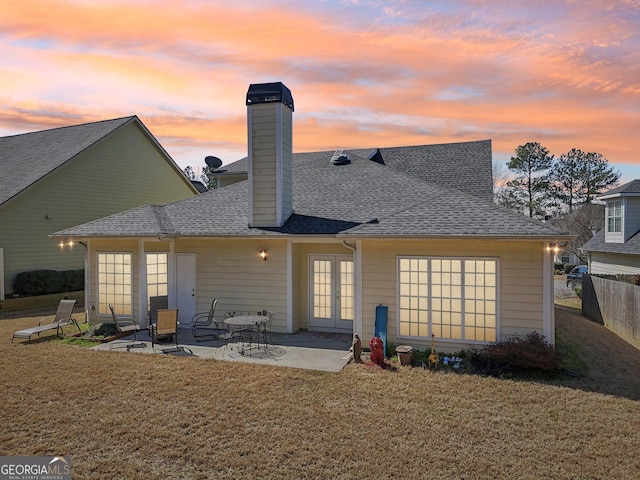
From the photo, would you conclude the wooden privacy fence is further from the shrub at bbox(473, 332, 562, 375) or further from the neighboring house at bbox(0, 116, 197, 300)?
the neighboring house at bbox(0, 116, 197, 300)

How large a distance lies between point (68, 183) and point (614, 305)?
2352 centimetres

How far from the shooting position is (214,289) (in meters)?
13.0

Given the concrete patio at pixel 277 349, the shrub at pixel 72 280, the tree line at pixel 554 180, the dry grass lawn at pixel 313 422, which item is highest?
the tree line at pixel 554 180

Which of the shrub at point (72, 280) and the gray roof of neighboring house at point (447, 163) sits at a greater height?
the gray roof of neighboring house at point (447, 163)

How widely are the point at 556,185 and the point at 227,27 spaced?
160 feet

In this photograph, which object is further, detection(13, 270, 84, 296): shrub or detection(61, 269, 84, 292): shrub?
detection(61, 269, 84, 292): shrub

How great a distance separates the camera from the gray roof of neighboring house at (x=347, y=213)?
32.3 ft

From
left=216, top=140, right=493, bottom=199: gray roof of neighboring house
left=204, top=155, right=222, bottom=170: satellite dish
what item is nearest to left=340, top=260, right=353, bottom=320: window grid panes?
left=216, top=140, right=493, bottom=199: gray roof of neighboring house

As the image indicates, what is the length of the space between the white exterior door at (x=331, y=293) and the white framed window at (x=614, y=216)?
16058 mm

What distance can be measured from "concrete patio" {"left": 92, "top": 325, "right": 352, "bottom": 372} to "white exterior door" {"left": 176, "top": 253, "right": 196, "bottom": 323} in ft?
2.69

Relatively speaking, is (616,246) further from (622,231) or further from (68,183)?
(68,183)

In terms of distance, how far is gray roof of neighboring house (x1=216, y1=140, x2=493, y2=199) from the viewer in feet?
57.1

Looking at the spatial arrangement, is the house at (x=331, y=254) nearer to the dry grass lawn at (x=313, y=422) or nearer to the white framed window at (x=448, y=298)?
the white framed window at (x=448, y=298)

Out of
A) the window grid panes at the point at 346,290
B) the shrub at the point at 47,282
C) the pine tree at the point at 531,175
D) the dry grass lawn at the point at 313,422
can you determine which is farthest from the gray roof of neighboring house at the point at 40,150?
the pine tree at the point at 531,175
